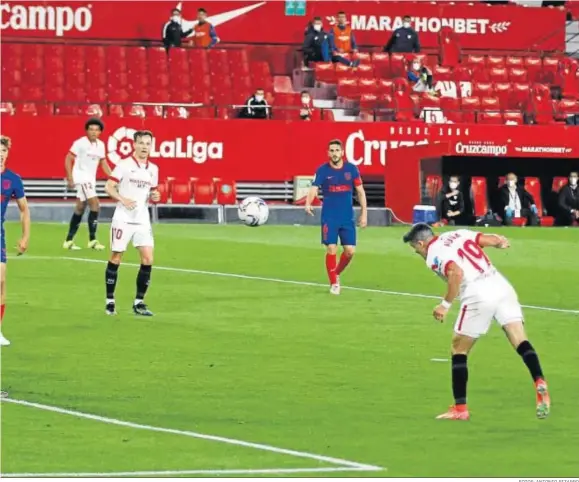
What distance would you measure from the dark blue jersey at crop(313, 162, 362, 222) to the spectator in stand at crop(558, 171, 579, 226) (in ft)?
59.2

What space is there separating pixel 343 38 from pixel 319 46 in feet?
3.45

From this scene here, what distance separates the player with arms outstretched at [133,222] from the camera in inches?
770

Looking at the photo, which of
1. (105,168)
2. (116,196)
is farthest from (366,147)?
(116,196)

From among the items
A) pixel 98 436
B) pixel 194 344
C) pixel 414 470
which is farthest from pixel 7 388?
pixel 414 470

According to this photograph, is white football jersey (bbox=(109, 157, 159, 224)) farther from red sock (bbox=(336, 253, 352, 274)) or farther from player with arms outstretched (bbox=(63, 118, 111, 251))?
player with arms outstretched (bbox=(63, 118, 111, 251))

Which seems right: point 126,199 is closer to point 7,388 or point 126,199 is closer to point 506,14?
point 7,388

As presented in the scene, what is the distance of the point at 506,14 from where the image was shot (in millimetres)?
50219

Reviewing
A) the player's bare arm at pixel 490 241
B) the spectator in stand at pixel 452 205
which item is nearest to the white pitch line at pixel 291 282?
the player's bare arm at pixel 490 241

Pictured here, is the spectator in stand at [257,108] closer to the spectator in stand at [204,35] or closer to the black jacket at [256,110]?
the black jacket at [256,110]

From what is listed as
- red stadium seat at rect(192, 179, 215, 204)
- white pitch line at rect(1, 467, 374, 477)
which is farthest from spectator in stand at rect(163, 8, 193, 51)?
white pitch line at rect(1, 467, 374, 477)

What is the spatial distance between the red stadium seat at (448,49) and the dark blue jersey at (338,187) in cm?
2499

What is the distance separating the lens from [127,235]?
19.6m

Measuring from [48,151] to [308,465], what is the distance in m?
30.2

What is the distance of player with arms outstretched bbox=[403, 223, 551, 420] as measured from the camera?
40.5ft
